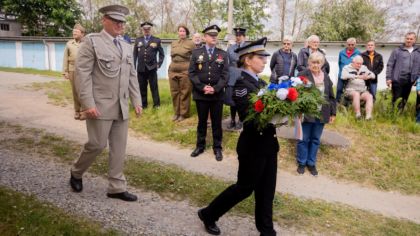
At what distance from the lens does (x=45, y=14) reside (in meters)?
33.3

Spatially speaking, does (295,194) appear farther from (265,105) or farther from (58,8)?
(58,8)

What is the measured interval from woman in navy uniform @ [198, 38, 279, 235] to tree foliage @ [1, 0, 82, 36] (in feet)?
109

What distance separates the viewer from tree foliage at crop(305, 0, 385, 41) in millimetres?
27438

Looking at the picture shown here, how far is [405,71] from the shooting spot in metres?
7.86

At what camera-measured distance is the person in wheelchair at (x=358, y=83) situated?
7.59 metres

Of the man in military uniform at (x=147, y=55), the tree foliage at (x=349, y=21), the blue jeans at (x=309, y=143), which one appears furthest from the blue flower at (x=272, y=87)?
the tree foliage at (x=349, y=21)

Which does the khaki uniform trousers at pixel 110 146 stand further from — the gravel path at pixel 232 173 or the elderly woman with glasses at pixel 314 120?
the elderly woman with glasses at pixel 314 120

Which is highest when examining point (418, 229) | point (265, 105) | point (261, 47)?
point (261, 47)

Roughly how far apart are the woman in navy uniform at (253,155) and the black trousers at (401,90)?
5821mm

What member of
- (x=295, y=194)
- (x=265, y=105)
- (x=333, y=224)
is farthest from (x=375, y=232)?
(x=265, y=105)

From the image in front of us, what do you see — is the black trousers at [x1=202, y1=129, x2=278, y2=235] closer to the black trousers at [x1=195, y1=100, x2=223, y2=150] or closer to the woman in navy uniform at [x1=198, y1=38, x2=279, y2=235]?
the woman in navy uniform at [x1=198, y1=38, x2=279, y2=235]

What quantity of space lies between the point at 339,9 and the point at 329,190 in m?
25.8

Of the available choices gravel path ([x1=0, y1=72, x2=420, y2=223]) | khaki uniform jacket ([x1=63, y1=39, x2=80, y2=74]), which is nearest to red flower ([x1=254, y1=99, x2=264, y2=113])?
gravel path ([x1=0, y1=72, x2=420, y2=223])

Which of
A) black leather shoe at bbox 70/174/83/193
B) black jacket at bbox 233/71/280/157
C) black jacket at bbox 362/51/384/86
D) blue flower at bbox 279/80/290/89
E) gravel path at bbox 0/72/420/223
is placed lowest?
gravel path at bbox 0/72/420/223
